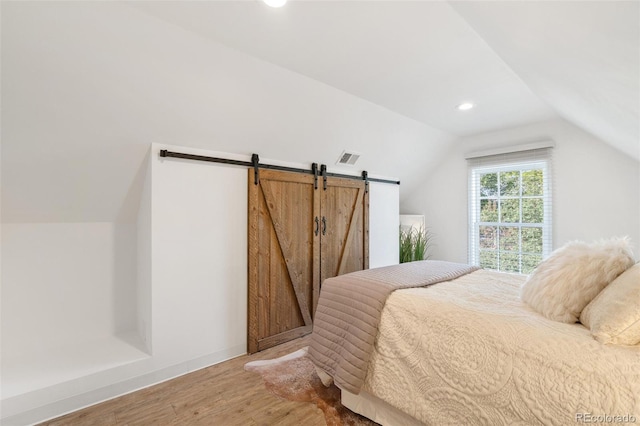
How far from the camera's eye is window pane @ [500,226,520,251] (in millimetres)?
3867

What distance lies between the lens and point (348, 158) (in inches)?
138

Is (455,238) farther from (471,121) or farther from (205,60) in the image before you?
(205,60)

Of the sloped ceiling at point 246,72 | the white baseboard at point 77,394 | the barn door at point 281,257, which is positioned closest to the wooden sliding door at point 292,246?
the barn door at point 281,257

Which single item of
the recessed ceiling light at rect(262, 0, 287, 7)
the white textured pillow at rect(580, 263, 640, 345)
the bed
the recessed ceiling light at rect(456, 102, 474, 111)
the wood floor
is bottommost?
the wood floor

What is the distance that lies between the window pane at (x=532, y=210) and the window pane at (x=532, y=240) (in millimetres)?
127

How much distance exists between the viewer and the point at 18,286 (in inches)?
89.0

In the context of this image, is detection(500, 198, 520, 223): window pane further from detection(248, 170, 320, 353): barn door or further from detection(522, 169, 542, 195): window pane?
detection(248, 170, 320, 353): barn door

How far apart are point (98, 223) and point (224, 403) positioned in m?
1.87

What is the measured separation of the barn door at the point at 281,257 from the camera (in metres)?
2.76

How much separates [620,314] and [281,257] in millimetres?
2417

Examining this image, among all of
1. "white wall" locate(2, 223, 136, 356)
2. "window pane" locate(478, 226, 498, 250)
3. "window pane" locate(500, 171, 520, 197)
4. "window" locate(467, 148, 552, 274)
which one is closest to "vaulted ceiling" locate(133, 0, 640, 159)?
"window" locate(467, 148, 552, 274)

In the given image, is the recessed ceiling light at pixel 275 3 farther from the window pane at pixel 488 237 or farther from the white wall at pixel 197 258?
the window pane at pixel 488 237

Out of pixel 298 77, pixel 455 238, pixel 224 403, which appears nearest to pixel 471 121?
pixel 455 238

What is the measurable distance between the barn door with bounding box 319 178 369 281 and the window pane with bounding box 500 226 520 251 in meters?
1.86
